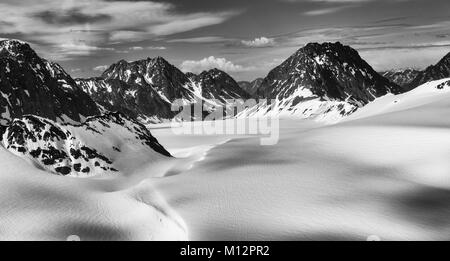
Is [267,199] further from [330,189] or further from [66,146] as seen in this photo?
[66,146]

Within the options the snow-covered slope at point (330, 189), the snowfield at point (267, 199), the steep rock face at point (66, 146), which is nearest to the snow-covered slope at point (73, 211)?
the snowfield at point (267, 199)

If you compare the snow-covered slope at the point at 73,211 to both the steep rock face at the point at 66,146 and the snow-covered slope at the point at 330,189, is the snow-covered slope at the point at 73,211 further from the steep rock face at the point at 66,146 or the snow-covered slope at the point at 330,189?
the steep rock face at the point at 66,146

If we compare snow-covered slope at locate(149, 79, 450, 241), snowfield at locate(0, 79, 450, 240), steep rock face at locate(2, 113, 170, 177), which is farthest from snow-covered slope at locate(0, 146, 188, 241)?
steep rock face at locate(2, 113, 170, 177)

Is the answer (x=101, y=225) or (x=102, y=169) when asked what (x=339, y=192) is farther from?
(x=102, y=169)

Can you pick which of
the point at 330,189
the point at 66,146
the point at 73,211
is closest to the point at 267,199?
the point at 330,189

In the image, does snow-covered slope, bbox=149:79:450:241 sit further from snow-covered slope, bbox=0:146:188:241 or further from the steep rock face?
the steep rock face
